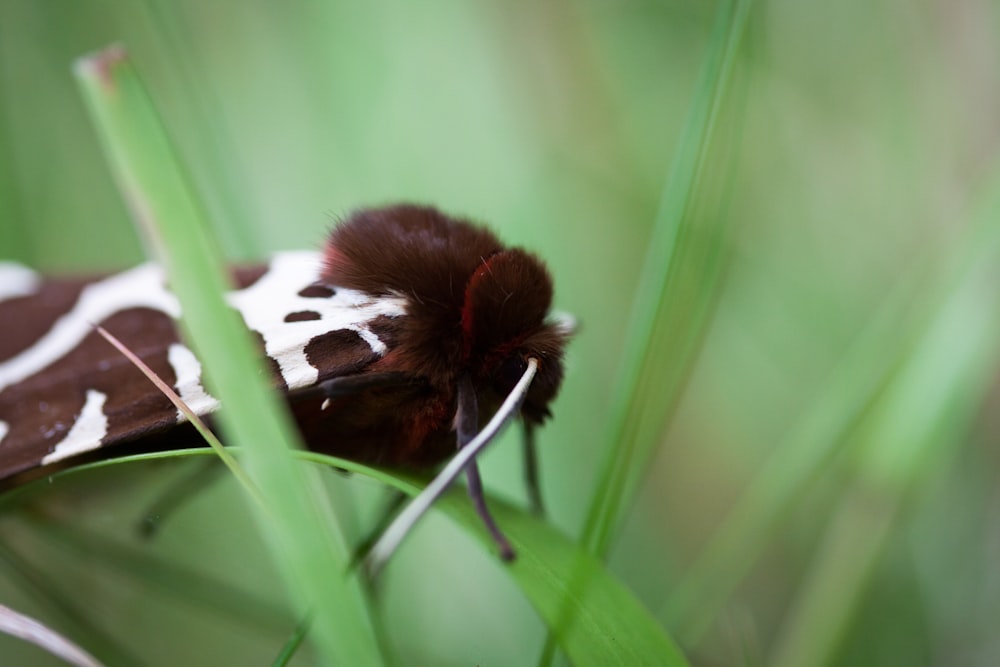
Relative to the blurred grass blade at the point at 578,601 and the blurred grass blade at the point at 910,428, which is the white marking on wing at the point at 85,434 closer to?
the blurred grass blade at the point at 578,601

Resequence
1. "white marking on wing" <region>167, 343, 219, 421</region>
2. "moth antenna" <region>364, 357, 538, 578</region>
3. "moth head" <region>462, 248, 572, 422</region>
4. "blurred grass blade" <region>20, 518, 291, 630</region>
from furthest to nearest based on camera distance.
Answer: "blurred grass blade" <region>20, 518, 291, 630</region>
"moth head" <region>462, 248, 572, 422</region>
"white marking on wing" <region>167, 343, 219, 421</region>
"moth antenna" <region>364, 357, 538, 578</region>

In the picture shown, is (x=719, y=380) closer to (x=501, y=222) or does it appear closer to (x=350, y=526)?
(x=501, y=222)

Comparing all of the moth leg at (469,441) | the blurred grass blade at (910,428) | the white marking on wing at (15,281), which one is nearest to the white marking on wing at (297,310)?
the moth leg at (469,441)

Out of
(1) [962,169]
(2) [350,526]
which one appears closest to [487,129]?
(1) [962,169]

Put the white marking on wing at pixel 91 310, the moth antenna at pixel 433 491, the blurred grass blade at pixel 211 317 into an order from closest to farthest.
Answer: the blurred grass blade at pixel 211 317, the moth antenna at pixel 433 491, the white marking on wing at pixel 91 310

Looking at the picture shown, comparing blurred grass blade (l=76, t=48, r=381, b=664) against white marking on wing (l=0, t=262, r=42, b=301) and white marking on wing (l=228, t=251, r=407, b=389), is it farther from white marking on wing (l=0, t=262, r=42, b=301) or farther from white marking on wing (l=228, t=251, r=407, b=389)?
white marking on wing (l=0, t=262, r=42, b=301)

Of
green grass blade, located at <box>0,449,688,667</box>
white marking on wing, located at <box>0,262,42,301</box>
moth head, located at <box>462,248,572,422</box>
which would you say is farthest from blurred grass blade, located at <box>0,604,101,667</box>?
white marking on wing, located at <box>0,262,42,301</box>
